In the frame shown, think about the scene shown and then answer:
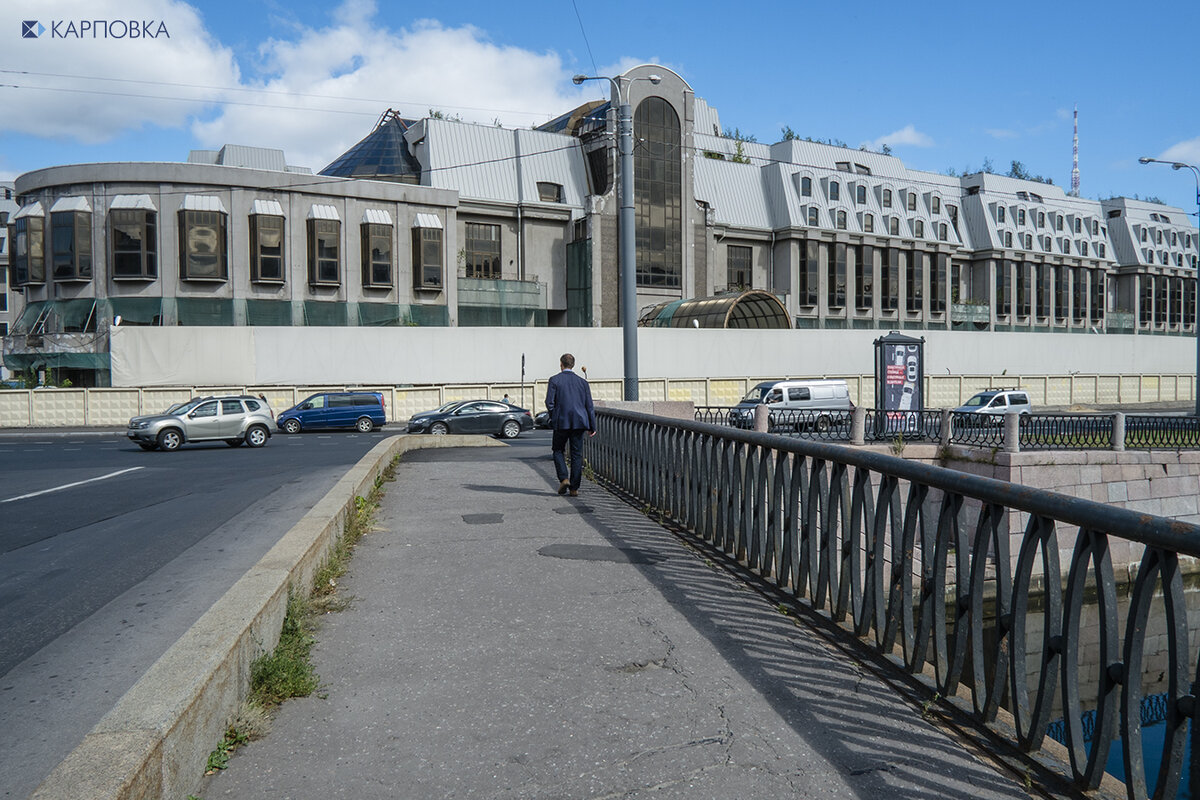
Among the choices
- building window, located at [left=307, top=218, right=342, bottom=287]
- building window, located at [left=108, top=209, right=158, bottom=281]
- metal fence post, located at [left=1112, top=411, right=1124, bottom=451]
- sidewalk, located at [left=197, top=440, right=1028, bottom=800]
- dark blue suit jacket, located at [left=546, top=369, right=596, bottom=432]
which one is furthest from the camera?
building window, located at [left=307, top=218, right=342, bottom=287]

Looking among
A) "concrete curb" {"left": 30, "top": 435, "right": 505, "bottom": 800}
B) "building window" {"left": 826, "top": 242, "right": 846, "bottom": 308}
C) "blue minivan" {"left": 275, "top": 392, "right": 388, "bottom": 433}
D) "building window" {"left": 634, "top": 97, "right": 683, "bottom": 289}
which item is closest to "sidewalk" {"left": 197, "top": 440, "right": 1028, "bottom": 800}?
"concrete curb" {"left": 30, "top": 435, "right": 505, "bottom": 800}

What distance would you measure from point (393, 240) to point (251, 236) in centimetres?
682

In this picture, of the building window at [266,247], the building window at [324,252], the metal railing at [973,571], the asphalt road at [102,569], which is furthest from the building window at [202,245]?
the metal railing at [973,571]

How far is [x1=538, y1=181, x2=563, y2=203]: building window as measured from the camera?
52.3 m

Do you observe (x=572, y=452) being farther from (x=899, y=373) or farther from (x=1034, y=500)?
(x=899, y=373)

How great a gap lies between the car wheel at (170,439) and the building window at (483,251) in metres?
27.3

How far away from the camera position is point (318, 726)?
12.2 ft

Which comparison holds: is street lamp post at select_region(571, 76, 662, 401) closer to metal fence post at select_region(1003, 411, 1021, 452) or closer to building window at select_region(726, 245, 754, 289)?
metal fence post at select_region(1003, 411, 1021, 452)

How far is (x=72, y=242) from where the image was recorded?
4106 centimetres

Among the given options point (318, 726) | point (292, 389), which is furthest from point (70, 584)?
point (292, 389)

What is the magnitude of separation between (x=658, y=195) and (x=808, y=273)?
12.9 meters

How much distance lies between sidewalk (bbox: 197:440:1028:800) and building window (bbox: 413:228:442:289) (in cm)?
4053

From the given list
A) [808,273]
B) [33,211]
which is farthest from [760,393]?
[33,211]

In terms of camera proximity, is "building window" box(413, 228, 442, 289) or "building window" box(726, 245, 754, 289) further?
"building window" box(726, 245, 754, 289)
